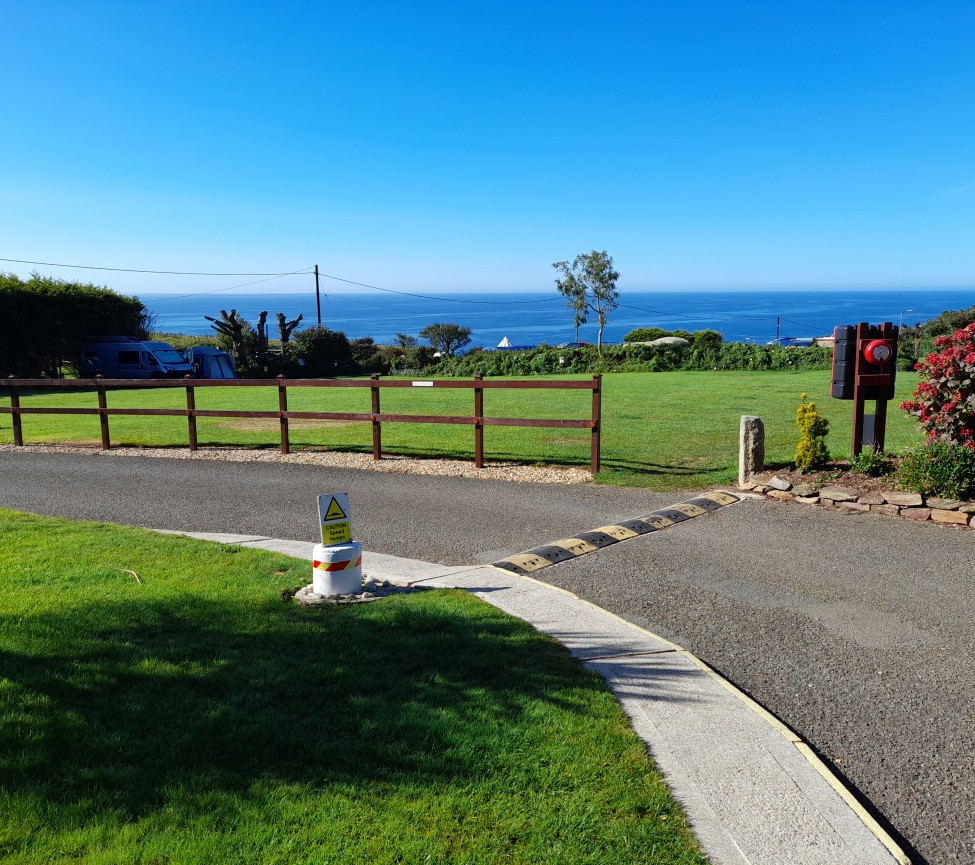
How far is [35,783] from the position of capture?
11.0 feet

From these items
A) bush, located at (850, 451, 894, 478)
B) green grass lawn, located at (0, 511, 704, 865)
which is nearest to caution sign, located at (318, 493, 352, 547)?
green grass lawn, located at (0, 511, 704, 865)

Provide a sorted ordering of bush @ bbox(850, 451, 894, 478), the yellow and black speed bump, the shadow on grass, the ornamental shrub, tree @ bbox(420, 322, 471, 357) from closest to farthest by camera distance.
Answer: the shadow on grass, the yellow and black speed bump, bush @ bbox(850, 451, 894, 478), the ornamental shrub, tree @ bbox(420, 322, 471, 357)

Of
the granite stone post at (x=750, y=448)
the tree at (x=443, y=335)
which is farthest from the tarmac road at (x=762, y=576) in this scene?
the tree at (x=443, y=335)

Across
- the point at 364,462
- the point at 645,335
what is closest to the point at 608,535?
the point at 364,462

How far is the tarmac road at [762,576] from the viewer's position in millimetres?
3996

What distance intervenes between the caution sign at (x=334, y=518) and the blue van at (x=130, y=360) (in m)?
30.7

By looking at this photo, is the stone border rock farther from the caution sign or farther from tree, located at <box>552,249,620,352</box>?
tree, located at <box>552,249,620,352</box>

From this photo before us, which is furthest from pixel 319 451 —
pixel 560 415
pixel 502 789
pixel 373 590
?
pixel 502 789

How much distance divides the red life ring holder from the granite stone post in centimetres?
152

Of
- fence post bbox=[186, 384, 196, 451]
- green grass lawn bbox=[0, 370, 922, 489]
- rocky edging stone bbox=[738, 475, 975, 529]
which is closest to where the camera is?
rocky edging stone bbox=[738, 475, 975, 529]

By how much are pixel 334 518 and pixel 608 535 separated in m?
3.14

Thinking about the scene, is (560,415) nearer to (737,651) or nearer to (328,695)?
(737,651)

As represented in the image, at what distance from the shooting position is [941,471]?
8.28m

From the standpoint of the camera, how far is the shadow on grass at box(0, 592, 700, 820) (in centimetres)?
351
